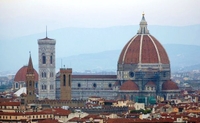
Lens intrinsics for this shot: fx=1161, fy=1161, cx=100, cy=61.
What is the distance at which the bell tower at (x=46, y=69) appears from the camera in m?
136

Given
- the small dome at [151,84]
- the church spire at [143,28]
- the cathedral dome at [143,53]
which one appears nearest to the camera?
the small dome at [151,84]

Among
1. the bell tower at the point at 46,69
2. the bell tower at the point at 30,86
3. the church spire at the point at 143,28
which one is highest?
the church spire at the point at 143,28

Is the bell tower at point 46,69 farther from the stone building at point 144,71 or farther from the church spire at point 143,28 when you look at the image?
the church spire at point 143,28

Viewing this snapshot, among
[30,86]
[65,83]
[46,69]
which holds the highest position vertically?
[46,69]

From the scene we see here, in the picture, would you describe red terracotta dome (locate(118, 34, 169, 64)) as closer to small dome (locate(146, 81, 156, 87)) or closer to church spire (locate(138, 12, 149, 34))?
church spire (locate(138, 12, 149, 34))

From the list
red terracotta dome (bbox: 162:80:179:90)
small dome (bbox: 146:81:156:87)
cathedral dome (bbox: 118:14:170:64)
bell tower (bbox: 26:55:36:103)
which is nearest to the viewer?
bell tower (bbox: 26:55:36:103)

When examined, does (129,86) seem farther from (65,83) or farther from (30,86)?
(30,86)

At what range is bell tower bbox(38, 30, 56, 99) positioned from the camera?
13625 centimetres

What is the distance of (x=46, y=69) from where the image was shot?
13750 cm

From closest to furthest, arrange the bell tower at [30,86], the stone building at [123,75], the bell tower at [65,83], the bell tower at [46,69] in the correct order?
the bell tower at [30,86] < the bell tower at [65,83] < the stone building at [123,75] < the bell tower at [46,69]

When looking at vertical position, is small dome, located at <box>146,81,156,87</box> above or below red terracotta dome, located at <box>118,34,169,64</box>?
below

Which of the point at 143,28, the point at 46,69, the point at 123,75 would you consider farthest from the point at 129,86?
the point at 143,28

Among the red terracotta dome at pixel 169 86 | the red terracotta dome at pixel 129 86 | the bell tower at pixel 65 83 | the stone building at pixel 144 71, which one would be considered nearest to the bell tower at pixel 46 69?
the stone building at pixel 144 71

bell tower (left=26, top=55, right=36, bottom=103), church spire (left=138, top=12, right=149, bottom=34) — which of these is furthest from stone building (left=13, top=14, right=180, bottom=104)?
bell tower (left=26, top=55, right=36, bottom=103)
